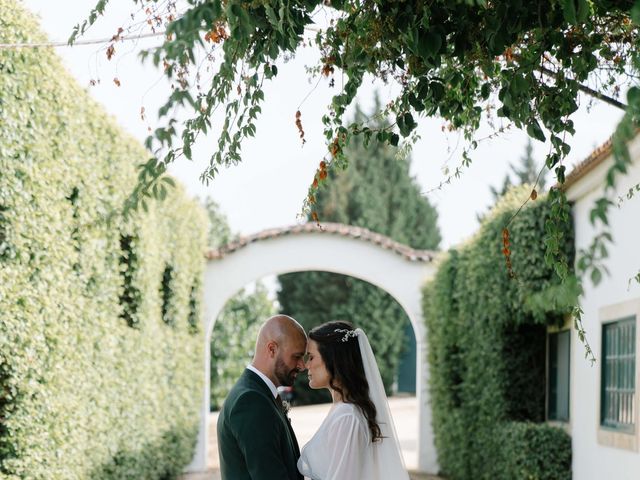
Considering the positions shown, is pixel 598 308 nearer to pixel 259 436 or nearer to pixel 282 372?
pixel 282 372

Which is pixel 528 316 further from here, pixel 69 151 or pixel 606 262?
pixel 69 151

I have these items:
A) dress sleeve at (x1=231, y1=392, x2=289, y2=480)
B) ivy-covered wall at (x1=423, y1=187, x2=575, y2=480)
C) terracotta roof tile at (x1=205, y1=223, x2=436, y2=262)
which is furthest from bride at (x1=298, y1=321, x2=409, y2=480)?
terracotta roof tile at (x1=205, y1=223, x2=436, y2=262)

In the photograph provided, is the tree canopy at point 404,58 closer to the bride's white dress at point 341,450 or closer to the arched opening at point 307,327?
the bride's white dress at point 341,450

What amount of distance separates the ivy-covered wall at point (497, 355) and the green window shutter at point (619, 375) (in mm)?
635

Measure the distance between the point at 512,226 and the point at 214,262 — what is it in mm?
8056

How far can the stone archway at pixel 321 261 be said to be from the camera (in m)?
18.7

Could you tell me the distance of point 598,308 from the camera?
10.9 metres

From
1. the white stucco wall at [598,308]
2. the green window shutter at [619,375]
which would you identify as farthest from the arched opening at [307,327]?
the green window shutter at [619,375]

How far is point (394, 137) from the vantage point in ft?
16.5

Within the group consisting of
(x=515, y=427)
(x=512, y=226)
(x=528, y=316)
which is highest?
(x=512, y=226)

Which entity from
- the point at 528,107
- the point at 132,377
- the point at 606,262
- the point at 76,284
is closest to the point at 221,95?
the point at 528,107

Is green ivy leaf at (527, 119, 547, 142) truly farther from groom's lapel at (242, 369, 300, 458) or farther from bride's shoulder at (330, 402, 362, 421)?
groom's lapel at (242, 369, 300, 458)

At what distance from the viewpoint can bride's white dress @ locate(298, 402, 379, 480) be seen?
15.1ft

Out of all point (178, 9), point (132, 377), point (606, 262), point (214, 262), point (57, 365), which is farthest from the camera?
point (214, 262)
